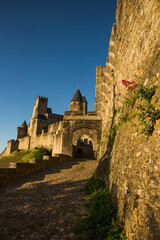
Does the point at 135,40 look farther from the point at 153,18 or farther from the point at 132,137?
the point at 132,137

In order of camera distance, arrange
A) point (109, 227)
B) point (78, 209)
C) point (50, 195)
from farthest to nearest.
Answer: point (50, 195) < point (78, 209) < point (109, 227)

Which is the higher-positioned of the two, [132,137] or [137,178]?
[132,137]

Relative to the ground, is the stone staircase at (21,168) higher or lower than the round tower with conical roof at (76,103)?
lower

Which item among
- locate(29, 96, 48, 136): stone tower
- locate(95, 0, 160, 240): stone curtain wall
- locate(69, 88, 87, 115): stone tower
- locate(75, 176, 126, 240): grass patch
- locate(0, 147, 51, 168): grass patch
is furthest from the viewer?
locate(69, 88, 87, 115): stone tower

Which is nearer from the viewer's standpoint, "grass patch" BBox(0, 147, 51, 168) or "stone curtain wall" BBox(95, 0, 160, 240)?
"stone curtain wall" BBox(95, 0, 160, 240)

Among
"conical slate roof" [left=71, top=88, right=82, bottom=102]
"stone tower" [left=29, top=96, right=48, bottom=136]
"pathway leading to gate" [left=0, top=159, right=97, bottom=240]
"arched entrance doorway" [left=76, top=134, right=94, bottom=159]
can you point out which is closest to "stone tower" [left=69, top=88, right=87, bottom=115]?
"conical slate roof" [left=71, top=88, right=82, bottom=102]

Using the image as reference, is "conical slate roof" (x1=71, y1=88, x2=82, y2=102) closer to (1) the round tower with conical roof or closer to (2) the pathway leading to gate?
(1) the round tower with conical roof

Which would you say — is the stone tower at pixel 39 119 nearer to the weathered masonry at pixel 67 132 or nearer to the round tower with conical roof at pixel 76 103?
the weathered masonry at pixel 67 132

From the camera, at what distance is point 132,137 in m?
3.30

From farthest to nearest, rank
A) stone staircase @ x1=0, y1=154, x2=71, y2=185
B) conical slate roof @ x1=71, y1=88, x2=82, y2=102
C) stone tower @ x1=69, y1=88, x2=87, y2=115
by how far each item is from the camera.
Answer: conical slate roof @ x1=71, y1=88, x2=82, y2=102
stone tower @ x1=69, y1=88, x2=87, y2=115
stone staircase @ x1=0, y1=154, x2=71, y2=185

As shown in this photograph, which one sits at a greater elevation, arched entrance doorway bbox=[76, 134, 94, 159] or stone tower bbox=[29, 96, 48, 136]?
stone tower bbox=[29, 96, 48, 136]

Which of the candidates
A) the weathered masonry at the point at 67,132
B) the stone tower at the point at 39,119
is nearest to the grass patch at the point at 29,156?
the weathered masonry at the point at 67,132

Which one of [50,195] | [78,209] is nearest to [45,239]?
[78,209]

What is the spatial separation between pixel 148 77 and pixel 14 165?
26.4ft
